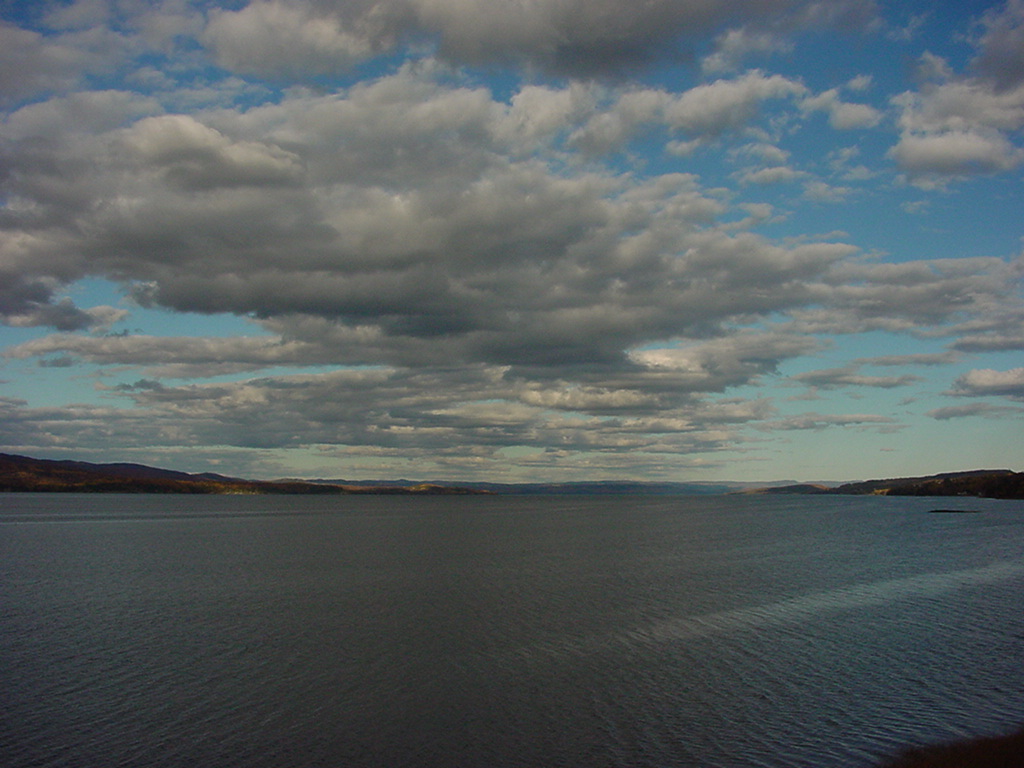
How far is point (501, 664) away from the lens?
30000mm

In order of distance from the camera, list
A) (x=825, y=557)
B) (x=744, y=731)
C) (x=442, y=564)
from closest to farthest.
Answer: (x=744, y=731) < (x=442, y=564) < (x=825, y=557)

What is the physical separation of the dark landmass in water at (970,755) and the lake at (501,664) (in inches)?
29.8

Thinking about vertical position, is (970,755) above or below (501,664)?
above

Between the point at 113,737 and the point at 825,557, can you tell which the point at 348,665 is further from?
the point at 825,557

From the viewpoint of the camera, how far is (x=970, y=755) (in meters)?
19.2

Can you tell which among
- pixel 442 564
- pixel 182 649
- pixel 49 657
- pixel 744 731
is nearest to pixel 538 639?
pixel 744 731

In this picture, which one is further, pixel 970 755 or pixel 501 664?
pixel 501 664

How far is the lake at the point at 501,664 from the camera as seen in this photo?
68.0 ft

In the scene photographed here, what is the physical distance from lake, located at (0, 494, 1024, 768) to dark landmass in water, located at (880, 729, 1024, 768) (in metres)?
0.76

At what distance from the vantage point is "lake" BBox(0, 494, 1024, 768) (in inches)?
816

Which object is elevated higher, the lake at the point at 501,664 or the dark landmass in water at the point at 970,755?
the dark landmass in water at the point at 970,755

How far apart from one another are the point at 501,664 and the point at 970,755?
55.8 feet

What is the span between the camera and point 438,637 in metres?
35.3

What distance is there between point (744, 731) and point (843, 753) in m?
2.92
